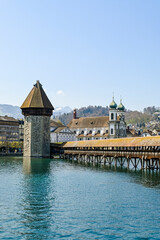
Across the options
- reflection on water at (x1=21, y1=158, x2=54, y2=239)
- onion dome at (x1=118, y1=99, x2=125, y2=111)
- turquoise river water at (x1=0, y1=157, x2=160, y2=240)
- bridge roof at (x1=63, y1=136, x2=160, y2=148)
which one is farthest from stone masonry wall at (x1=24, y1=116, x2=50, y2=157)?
reflection on water at (x1=21, y1=158, x2=54, y2=239)

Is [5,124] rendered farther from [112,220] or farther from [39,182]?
[112,220]

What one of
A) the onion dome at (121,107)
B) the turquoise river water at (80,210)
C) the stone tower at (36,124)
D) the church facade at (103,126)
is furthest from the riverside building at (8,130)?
the turquoise river water at (80,210)

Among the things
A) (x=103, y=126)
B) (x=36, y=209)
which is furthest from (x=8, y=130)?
(x=36, y=209)

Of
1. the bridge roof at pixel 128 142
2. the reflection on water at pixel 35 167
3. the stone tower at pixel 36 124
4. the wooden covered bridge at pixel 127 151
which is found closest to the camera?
the reflection on water at pixel 35 167

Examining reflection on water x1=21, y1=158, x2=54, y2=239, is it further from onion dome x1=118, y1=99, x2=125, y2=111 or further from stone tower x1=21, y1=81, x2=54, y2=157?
onion dome x1=118, y1=99, x2=125, y2=111

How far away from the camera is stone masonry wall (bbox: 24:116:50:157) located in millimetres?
84312

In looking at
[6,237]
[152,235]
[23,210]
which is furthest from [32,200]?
[152,235]

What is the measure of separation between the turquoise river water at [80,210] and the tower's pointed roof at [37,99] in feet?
159

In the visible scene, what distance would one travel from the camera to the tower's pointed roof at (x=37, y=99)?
277 ft

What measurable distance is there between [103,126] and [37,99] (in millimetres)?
39786

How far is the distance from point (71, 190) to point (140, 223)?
12201 mm

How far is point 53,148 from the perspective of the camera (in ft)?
289

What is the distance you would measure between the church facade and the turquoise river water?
257 feet

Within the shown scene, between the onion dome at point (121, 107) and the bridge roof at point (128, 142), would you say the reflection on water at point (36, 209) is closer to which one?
the bridge roof at point (128, 142)
